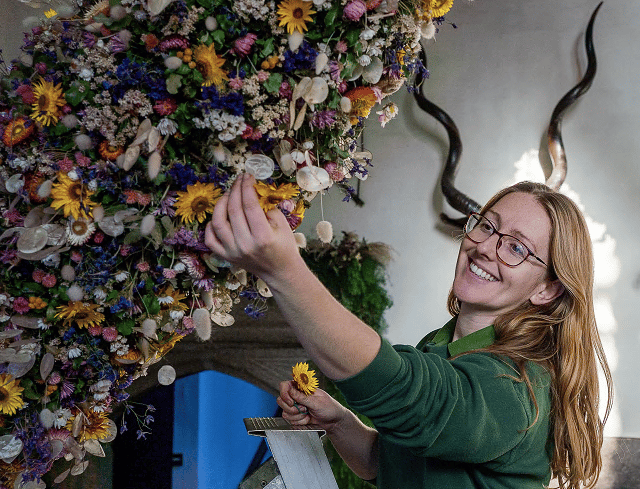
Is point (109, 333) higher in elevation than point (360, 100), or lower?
lower

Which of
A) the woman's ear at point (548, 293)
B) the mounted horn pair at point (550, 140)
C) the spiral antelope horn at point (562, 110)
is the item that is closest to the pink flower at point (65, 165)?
the woman's ear at point (548, 293)

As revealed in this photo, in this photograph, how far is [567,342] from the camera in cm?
119

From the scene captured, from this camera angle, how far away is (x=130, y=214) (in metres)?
0.85

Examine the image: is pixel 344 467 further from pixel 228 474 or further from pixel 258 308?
pixel 258 308

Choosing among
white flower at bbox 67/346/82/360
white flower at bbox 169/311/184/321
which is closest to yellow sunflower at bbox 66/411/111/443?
white flower at bbox 67/346/82/360

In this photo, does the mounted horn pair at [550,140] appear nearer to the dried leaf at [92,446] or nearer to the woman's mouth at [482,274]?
the woman's mouth at [482,274]

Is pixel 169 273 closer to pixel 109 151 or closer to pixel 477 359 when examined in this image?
pixel 109 151

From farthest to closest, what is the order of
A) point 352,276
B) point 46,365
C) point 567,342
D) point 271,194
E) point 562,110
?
point 562,110, point 352,276, point 567,342, point 46,365, point 271,194

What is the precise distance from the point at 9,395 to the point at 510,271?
0.87 meters

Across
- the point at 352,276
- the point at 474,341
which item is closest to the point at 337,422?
the point at 474,341

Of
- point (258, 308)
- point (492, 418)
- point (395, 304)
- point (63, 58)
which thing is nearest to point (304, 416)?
point (258, 308)

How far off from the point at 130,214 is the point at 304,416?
616mm

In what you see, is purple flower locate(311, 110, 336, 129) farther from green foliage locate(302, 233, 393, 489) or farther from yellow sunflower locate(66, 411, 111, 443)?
green foliage locate(302, 233, 393, 489)

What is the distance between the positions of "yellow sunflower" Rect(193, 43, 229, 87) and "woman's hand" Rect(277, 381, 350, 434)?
0.64 m
